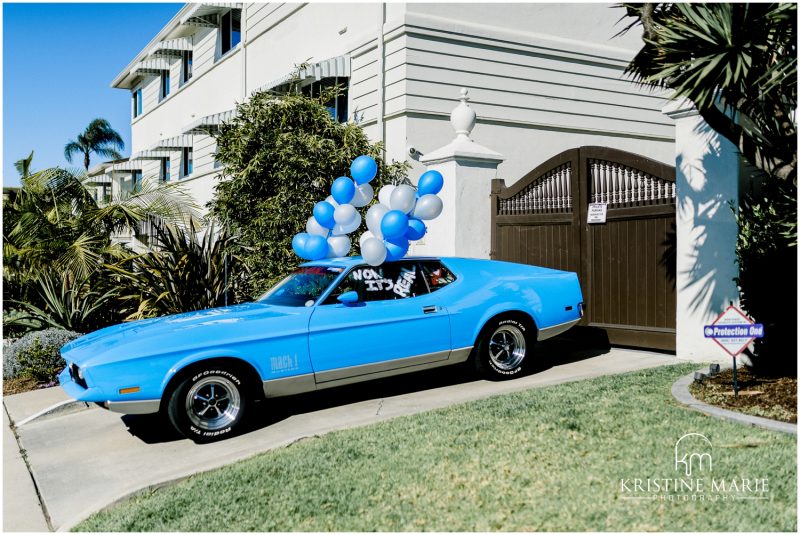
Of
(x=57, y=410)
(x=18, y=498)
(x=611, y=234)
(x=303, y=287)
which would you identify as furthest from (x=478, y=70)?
(x=18, y=498)

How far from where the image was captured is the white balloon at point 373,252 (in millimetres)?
6723

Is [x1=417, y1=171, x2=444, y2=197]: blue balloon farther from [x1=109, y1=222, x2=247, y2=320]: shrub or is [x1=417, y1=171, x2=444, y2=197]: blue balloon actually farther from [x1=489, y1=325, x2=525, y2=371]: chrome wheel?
[x1=109, y1=222, x2=247, y2=320]: shrub

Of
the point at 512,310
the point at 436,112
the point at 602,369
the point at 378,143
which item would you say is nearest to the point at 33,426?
the point at 512,310

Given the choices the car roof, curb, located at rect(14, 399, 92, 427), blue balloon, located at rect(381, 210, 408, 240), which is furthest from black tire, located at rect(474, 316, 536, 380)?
curb, located at rect(14, 399, 92, 427)

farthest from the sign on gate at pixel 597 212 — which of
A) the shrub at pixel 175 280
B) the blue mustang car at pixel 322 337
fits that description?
the shrub at pixel 175 280

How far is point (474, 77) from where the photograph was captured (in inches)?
507

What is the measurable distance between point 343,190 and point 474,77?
20.4ft

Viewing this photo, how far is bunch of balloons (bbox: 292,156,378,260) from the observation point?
25.1 ft

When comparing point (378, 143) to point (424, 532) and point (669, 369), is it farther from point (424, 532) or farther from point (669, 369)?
point (424, 532)

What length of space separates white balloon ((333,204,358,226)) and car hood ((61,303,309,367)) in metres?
1.56

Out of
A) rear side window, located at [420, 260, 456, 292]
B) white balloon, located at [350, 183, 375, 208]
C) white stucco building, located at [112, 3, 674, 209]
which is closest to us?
rear side window, located at [420, 260, 456, 292]

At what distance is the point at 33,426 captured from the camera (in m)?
6.87

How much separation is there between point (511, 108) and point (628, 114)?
3105mm

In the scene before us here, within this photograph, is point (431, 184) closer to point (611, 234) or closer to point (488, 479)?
point (611, 234)
